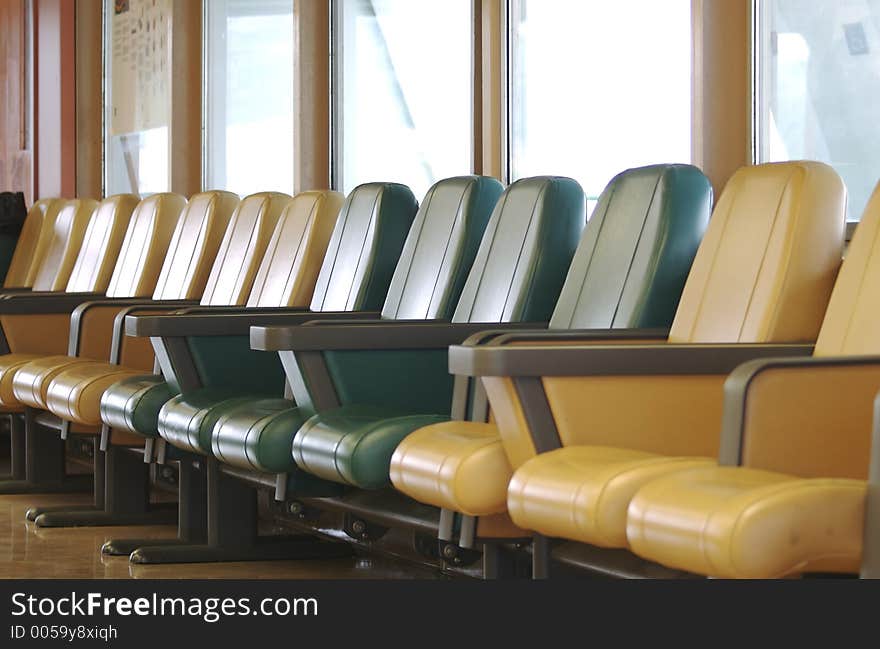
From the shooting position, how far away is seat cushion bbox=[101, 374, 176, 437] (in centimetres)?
415

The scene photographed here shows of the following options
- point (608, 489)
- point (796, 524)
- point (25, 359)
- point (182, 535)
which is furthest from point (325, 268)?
point (796, 524)

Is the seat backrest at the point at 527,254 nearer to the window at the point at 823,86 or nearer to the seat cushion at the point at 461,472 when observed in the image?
the window at the point at 823,86

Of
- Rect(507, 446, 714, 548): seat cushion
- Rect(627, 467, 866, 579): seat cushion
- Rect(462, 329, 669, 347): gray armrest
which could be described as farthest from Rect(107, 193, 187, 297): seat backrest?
Rect(627, 467, 866, 579): seat cushion

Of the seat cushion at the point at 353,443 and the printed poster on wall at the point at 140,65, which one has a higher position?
the printed poster on wall at the point at 140,65

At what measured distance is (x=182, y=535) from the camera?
14.1 feet

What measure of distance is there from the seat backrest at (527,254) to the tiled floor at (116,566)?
691 millimetres

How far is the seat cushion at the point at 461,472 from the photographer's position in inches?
106

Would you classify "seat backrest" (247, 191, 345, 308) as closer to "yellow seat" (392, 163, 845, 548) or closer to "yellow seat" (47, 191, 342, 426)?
"yellow seat" (47, 191, 342, 426)

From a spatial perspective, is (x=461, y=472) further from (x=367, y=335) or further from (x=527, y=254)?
(x=527, y=254)

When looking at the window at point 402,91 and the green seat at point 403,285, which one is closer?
the green seat at point 403,285

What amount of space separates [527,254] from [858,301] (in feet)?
3.49

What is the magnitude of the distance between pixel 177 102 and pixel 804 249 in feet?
16.8

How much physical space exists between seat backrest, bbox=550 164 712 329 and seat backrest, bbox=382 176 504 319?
506 millimetres

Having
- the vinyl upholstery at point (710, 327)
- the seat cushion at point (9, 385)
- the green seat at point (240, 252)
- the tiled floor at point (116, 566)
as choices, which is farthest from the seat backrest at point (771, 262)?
the seat cushion at point (9, 385)
